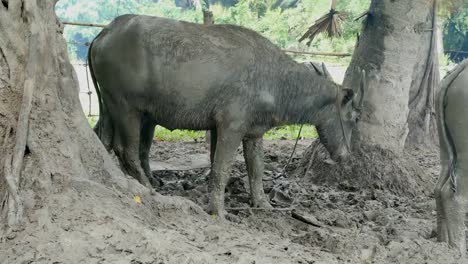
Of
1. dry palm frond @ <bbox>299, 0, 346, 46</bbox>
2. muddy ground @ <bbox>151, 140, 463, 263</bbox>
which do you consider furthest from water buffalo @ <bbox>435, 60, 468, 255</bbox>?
dry palm frond @ <bbox>299, 0, 346, 46</bbox>

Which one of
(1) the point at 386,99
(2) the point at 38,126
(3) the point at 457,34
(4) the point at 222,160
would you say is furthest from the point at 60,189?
(3) the point at 457,34

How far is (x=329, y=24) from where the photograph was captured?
987 centimetres

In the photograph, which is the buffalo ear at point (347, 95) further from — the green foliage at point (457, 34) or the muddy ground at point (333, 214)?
the green foliage at point (457, 34)

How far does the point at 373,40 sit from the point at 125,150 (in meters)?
3.53

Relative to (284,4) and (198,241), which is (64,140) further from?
(284,4)

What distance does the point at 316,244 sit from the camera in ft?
16.2

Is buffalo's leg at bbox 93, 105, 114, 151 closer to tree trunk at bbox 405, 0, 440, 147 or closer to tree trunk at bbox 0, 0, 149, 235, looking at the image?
tree trunk at bbox 0, 0, 149, 235

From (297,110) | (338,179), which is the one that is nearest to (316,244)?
(297,110)

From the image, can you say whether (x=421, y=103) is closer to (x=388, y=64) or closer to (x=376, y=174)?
(x=388, y=64)

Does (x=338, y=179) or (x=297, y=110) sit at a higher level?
(x=297, y=110)

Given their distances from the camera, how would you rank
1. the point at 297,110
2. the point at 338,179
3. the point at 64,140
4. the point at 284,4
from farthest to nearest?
the point at 284,4
the point at 338,179
the point at 297,110
the point at 64,140

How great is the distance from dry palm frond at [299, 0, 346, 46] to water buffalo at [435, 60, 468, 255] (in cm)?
490

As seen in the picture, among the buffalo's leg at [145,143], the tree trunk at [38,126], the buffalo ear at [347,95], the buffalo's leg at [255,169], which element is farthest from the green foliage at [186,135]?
the tree trunk at [38,126]

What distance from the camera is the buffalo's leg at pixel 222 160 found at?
231 inches
